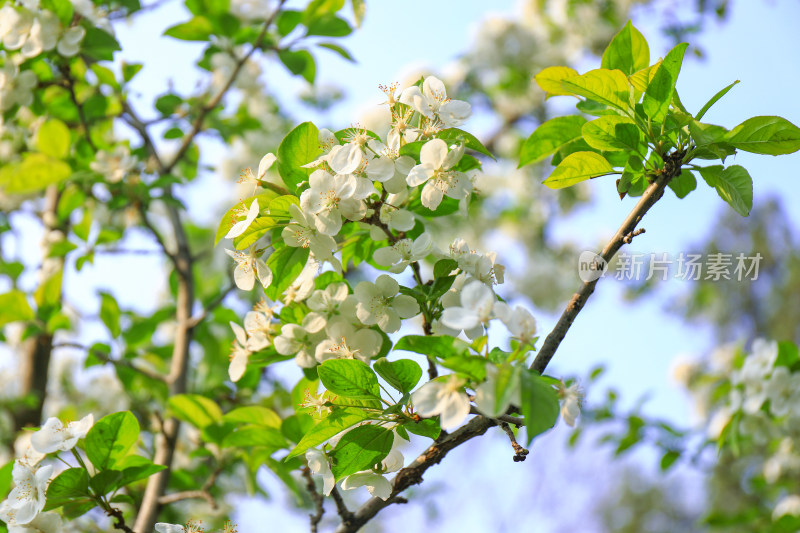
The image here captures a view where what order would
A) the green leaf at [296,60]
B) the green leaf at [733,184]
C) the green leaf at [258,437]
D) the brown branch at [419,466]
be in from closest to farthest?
1. the brown branch at [419,466]
2. the green leaf at [733,184]
3. the green leaf at [258,437]
4. the green leaf at [296,60]

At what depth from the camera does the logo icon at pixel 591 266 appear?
3.16ft

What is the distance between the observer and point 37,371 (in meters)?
2.73

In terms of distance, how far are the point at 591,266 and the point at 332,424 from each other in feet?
1.50

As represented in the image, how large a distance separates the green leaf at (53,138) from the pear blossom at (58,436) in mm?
1345

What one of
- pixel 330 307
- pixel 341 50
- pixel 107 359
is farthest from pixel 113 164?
pixel 330 307

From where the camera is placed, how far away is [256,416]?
4.44 ft

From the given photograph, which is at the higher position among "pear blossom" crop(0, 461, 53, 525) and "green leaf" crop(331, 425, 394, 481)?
"green leaf" crop(331, 425, 394, 481)

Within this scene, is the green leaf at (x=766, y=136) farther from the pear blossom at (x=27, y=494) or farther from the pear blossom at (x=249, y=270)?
the pear blossom at (x=27, y=494)

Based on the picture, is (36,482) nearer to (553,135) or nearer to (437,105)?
(437,105)

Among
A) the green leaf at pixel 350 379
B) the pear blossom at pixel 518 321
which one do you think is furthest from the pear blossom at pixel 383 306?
the pear blossom at pixel 518 321

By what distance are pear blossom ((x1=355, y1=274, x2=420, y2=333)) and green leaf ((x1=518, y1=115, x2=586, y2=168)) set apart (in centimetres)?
37

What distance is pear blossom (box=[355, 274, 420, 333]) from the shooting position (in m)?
1.01

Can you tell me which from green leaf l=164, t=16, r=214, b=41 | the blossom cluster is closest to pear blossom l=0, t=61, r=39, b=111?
green leaf l=164, t=16, r=214, b=41

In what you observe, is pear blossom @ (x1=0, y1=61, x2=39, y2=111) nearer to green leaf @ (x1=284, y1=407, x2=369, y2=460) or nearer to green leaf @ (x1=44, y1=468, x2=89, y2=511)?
green leaf @ (x1=44, y1=468, x2=89, y2=511)
